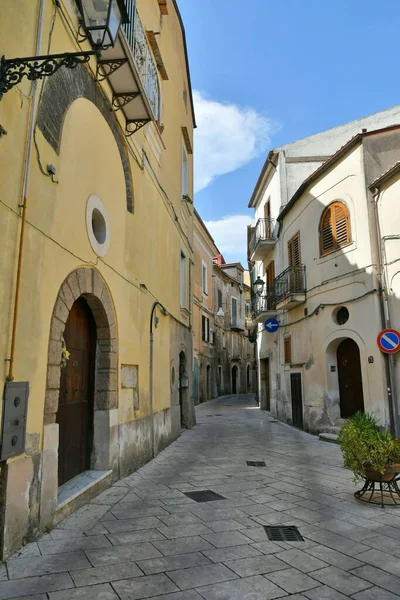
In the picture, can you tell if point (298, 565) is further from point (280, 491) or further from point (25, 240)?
point (25, 240)

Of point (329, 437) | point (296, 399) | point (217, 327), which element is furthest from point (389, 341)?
point (217, 327)

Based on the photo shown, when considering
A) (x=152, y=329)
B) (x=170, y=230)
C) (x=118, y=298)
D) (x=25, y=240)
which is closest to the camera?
(x=25, y=240)

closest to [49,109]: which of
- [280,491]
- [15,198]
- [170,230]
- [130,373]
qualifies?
[15,198]

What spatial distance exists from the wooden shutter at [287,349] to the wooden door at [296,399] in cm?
60

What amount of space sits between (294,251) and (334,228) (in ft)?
7.61

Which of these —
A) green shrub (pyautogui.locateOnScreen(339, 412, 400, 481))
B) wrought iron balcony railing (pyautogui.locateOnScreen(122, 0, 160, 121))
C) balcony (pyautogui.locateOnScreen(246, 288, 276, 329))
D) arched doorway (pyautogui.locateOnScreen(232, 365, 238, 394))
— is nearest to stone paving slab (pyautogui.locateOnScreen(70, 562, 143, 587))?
green shrub (pyautogui.locateOnScreen(339, 412, 400, 481))

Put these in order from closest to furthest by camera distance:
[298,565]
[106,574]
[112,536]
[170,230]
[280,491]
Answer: [106,574] < [298,565] < [112,536] < [280,491] < [170,230]

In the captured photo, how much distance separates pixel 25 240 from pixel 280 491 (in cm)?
438

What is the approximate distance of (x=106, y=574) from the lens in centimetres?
309

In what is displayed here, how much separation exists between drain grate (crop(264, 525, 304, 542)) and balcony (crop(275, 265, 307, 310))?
27.1ft

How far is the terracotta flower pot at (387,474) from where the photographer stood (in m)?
4.67

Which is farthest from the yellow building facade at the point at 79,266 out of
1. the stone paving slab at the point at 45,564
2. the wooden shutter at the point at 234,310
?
the wooden shutter at the point at 234,310

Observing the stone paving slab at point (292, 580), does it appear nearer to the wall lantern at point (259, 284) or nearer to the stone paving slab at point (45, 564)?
the stone paving slab at point (45, 564)

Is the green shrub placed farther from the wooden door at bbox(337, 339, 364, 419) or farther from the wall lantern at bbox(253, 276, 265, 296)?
the wall lantern at bbox(253, 276, 265, 296)
